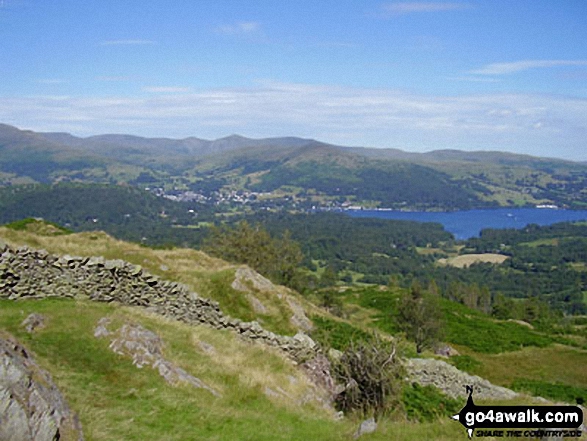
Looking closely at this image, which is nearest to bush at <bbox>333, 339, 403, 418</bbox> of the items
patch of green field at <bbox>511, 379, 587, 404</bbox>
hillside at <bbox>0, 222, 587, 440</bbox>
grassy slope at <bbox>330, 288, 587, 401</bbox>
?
hillside at <bbox>0, 222, 587, 440</bbox>

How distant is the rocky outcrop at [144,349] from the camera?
15516 millimetres

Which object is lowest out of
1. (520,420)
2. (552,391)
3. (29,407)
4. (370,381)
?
(552,391)

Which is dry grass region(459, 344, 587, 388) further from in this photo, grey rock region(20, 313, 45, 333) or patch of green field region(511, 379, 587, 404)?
grey rock region(20, 313, 45, 333)

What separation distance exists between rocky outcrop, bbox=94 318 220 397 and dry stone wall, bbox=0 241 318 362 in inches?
199

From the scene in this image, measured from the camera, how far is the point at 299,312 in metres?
35.9

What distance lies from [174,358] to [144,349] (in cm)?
119

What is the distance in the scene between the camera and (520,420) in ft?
41.5

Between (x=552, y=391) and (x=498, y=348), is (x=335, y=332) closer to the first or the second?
(x=552, y=391)

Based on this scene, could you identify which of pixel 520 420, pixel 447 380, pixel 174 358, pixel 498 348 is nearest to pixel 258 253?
pixel 498 348

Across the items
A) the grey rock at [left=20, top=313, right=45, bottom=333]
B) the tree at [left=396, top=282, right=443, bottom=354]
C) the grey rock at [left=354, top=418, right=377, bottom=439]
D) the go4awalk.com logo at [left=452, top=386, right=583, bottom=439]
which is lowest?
the tree at [left=396, top=282, right=443, bottom=354]

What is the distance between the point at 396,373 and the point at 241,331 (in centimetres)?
803

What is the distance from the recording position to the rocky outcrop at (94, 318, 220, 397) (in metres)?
15.5

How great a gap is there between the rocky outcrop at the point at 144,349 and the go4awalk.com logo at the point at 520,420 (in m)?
7.64

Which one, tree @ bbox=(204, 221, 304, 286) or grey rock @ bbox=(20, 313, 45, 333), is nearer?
grey rock @ bbox=(20, 313, 45, 333)
